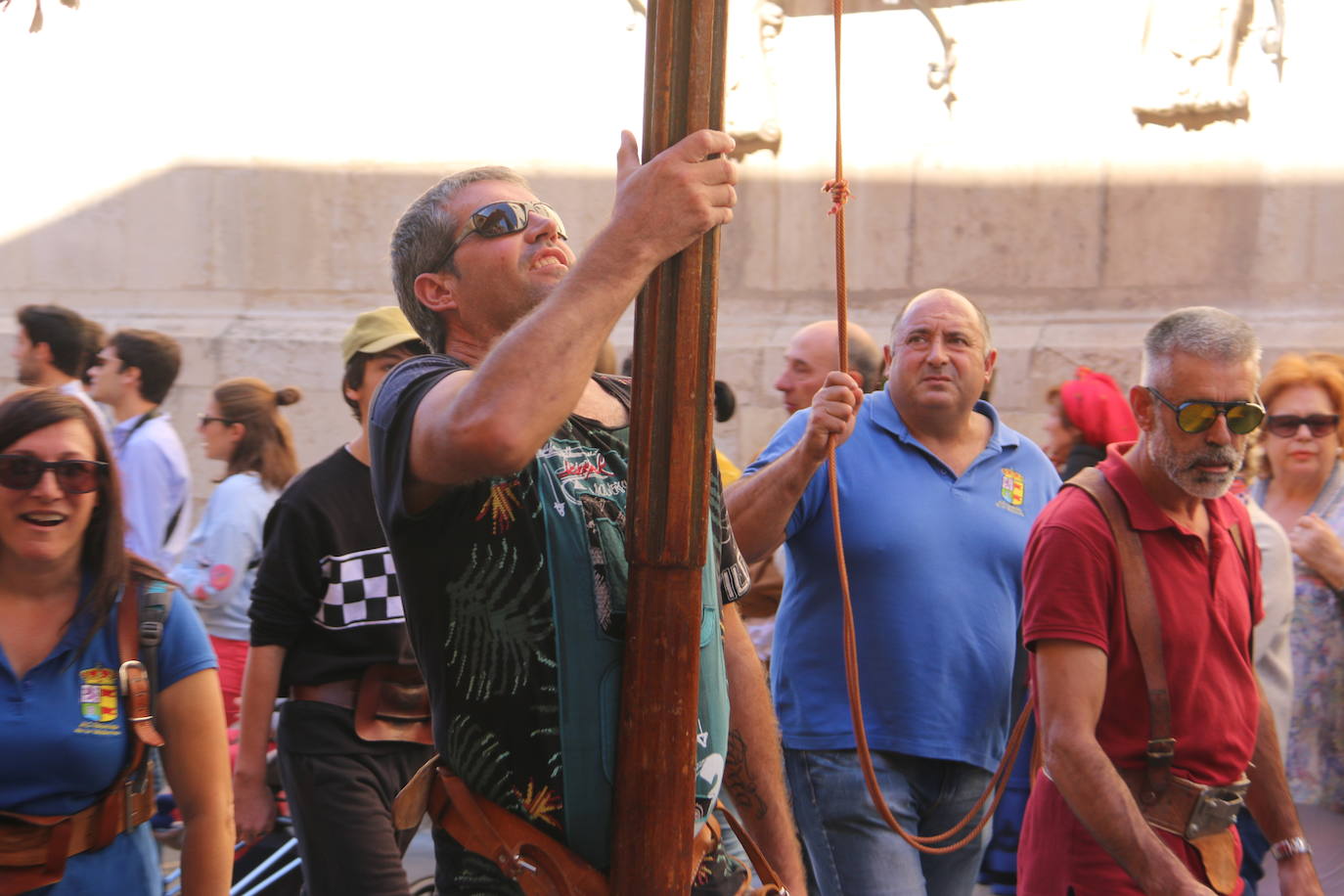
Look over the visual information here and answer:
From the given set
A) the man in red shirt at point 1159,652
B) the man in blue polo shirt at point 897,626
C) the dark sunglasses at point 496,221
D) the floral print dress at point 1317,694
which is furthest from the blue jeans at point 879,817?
the dark sunglasses at point 496,221

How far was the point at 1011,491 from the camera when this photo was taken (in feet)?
13.6

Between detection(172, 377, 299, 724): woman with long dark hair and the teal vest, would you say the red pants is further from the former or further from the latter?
the teal vest

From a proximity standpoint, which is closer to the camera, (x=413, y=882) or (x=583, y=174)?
(x=413, y=882)

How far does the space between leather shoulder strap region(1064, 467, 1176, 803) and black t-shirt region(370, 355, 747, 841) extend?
1.41 m

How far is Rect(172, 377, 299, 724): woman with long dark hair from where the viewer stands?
5.37 meters

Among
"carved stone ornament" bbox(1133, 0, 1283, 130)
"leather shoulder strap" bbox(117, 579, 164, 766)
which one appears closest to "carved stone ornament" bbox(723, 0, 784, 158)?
"carved stone ornament" bbox(1133, 0, 1283, 130)

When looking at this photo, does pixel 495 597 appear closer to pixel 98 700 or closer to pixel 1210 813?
pixel 98 700

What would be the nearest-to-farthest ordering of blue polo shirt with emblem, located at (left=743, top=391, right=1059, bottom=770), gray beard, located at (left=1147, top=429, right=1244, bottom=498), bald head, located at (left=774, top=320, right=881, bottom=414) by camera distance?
1. gray beard, located at (left=1147, top=429, right=1244, bottom=498)
2. blue polo shirt with emblem, located at (left=743, top=391, right=1059, bottom=770)
3. bald head, located at (left=774, top=320, right=881, bottom=414)

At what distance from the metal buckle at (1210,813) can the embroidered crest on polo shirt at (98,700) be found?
2.04 m

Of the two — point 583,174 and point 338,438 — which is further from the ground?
point 583,174

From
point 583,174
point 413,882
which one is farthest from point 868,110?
point 413,882

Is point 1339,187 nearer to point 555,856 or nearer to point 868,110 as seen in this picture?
point 868,110

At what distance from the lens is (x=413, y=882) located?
530cm

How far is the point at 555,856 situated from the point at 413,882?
351 centimetres
